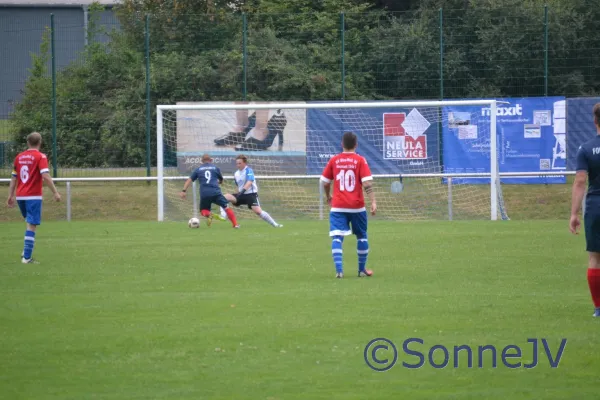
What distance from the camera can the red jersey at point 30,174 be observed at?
14.8 metres

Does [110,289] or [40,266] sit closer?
[110,289]

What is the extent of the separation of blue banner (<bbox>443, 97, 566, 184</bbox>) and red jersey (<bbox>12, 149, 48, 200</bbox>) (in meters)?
14.6

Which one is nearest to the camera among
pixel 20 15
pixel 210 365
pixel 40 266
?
pixel 210 365

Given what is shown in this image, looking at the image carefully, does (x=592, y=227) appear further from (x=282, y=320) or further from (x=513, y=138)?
(x=513, y=138)

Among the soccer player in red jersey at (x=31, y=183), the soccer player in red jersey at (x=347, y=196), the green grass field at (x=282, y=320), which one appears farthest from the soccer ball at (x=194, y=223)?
the soccer player in red jersey at (x=347, y=196)

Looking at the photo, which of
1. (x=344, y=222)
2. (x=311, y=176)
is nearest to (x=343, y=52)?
(x=311, y=176)

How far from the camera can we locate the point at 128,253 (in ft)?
54.7

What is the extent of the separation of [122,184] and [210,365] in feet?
68.8

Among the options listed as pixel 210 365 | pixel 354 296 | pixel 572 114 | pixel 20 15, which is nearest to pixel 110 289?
pixel 354 296

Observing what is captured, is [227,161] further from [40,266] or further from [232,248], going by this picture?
[40,266]

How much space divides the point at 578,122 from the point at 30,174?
58.8 feet

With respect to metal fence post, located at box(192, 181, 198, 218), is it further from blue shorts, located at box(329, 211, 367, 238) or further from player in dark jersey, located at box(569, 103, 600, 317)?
player in dark jersey, located at box(569, 103, 600, 317)
